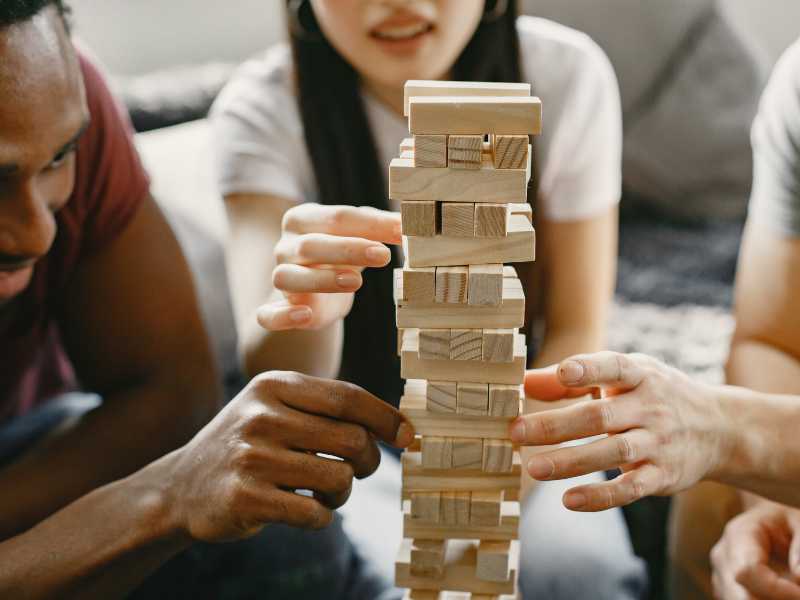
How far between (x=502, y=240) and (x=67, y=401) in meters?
1.11

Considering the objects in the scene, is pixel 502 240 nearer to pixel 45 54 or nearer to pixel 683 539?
pixel 45 54

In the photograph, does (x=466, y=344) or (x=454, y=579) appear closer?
(x=466, y=344)

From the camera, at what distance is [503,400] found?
879mm

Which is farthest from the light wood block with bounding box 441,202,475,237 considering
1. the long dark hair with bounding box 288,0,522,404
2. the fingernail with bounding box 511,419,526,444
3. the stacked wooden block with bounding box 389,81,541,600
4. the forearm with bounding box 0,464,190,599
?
the long dark hair with bounding box 288,0,522,404

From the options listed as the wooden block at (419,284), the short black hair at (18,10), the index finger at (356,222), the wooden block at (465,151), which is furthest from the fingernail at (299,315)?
the short black hair at (18,10)

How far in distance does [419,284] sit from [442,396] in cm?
13

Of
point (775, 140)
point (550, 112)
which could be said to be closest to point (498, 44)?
point (550, 112)

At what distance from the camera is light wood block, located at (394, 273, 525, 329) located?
2.77ft

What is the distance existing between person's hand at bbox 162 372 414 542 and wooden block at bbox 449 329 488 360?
13 centimetres

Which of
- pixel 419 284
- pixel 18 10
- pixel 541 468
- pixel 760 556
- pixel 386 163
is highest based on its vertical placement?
pixel 18 10

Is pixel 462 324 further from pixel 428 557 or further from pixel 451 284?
pixel 428 557

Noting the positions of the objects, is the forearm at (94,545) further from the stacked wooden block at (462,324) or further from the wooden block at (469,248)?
the wooden block at (469,248)

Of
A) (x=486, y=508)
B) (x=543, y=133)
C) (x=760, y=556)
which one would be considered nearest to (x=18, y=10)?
(x=486, y=508)

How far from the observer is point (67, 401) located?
1.60m
